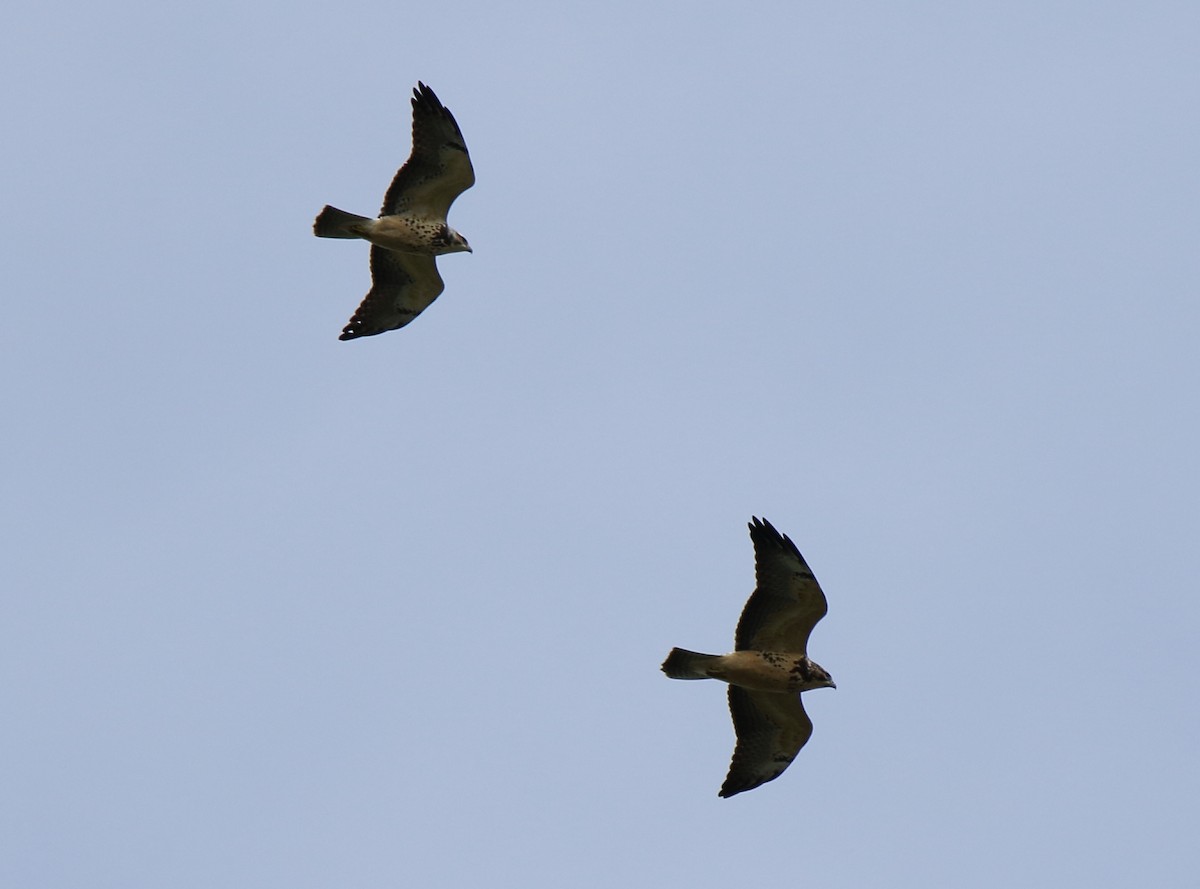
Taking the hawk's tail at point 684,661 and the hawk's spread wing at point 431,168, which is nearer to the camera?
the hawk's tail at point 684,661

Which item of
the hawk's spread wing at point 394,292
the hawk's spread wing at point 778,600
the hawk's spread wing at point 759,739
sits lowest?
the hawk's spread wing at point 759,739

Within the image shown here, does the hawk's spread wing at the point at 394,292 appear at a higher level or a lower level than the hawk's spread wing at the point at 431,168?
lower

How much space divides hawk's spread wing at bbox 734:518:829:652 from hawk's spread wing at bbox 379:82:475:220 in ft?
20.0

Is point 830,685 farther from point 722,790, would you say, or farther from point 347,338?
point 347,338

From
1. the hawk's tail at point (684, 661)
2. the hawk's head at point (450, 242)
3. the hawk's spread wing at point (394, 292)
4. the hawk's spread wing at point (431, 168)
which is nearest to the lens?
the hawk's tail at point (684, 661)

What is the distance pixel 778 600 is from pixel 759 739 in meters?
1.91

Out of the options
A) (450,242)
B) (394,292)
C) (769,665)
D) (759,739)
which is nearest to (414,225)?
(450,242)

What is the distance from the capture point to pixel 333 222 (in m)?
22.8

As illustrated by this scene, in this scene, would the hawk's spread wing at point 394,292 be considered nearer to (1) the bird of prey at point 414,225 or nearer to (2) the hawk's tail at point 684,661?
(1) the bird of prey at point 414,225

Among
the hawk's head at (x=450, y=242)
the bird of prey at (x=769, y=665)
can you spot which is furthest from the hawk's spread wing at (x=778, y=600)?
the hawk's head at (x=450, y=242)

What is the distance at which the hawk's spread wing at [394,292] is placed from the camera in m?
24.2

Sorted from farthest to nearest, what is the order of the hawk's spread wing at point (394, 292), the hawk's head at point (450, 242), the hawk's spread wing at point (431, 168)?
the hawk's spread wing at point (394, 292), the hawk's head at point (450, 242), the hawk's spread wing at point (431, 168)

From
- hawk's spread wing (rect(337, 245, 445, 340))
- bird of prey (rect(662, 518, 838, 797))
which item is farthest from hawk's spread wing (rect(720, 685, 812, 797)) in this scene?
hawk's spread wing (rect(337, 245, 445, 340))

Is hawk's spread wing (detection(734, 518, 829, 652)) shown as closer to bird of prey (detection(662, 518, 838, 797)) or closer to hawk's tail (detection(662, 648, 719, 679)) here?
bird of prey (detection(662, 518, 838, 797))
